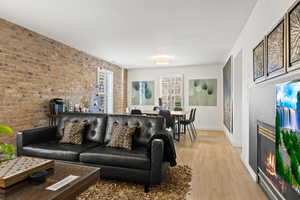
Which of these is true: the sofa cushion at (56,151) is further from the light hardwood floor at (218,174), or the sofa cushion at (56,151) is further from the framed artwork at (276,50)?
the framed artwork at (276,50)

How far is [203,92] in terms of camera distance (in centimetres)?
703

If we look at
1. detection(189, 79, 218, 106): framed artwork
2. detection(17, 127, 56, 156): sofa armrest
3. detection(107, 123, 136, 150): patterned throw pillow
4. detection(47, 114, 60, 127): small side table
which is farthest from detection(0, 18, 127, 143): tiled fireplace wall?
detection(189, 79, 218, 106): framed artwork

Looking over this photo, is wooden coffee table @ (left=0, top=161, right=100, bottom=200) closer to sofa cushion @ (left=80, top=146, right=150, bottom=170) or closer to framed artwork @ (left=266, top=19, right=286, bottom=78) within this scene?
sofa cushion @ (left=80, top=146, right=150, bottom=170)

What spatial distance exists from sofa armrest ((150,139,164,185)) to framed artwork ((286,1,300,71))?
5.01ft

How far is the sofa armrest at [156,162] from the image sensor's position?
84.0 inches

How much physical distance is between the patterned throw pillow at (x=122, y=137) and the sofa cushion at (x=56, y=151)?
385 millimetres

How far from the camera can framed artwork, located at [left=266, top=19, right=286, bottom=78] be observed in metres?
1.73

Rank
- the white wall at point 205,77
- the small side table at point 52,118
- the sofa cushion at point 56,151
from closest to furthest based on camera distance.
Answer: the sofa cushion at point 56,151
the small side table at point 52,118
the white wall at point 205,77

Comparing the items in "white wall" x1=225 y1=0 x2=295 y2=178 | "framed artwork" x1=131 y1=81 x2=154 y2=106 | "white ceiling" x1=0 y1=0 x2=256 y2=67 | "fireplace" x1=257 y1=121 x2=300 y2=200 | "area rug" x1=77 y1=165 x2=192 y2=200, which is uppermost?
"white ceiling" x1=0 y1=0 x2=256 y2=67

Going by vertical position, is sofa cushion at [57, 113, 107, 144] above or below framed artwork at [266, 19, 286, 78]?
below

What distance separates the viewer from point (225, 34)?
374 cm

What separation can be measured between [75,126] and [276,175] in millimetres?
2771

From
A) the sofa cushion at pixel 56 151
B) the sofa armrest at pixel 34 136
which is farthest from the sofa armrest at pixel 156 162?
the sofa armrest at pixel 34 136

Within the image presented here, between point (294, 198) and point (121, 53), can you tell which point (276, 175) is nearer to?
point (294, 198)
